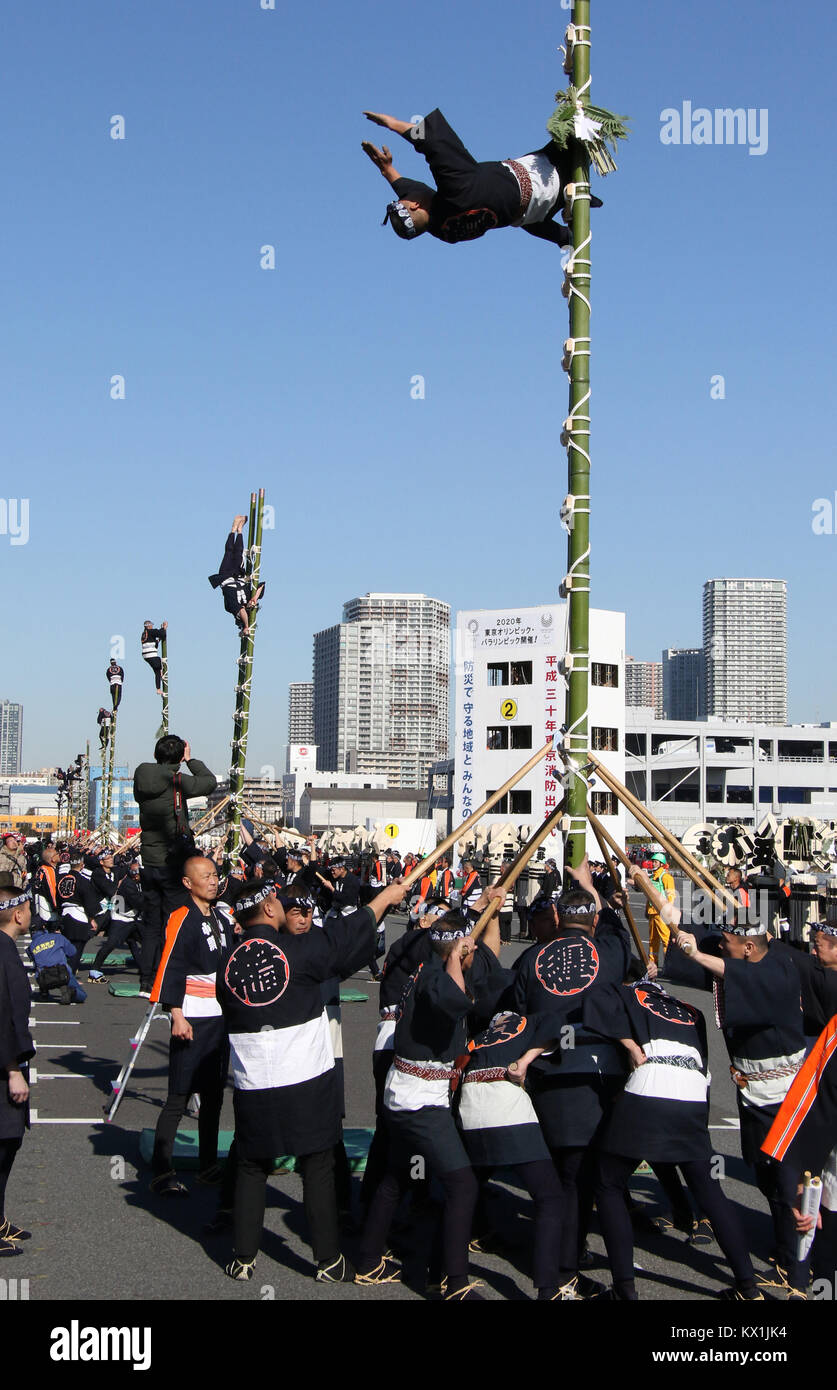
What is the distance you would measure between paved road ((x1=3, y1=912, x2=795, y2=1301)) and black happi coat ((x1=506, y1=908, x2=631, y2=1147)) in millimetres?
823

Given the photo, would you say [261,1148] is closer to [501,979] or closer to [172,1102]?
[501,979]

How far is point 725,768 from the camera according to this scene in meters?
92.8

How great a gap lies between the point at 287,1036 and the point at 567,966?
4.66ft

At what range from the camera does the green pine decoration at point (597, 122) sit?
7.18 m

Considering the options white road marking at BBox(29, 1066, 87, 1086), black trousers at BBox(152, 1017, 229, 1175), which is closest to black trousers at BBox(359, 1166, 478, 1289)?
black trousers at BBox(152, 1017, 229, 1175)

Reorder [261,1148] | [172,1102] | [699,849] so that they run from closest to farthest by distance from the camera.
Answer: [261,1148]
[172,1102]
[699,849]

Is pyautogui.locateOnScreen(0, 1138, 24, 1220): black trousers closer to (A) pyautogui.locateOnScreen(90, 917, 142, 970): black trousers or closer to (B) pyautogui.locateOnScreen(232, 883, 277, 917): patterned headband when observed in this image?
(B) pyautogui.locateOnScreen(232, 883, 277, 917): patterned headband

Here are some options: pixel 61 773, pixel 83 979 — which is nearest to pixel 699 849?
pixel 83 979

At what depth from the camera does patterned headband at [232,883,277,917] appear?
6188 mm

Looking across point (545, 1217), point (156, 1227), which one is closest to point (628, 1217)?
point (545, 1217)

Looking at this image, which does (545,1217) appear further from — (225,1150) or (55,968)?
(55,968)
